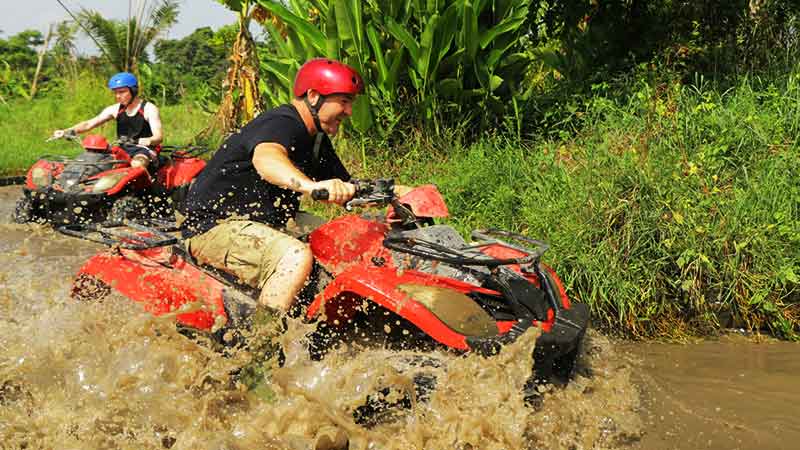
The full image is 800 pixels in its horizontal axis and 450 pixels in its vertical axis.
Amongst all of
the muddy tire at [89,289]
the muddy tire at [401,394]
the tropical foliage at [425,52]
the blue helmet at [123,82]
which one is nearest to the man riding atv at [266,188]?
the muddy tire at [89,289]

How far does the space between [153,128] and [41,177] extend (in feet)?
4.48

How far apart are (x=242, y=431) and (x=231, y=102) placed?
852cm

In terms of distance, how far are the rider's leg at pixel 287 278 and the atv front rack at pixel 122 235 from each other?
590 mm

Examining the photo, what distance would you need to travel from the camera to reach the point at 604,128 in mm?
6539

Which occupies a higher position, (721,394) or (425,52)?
(425,52)

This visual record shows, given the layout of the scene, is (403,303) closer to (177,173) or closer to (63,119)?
(177,173)

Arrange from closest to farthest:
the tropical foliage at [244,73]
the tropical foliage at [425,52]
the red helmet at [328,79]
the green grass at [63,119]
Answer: the red helmet at [328,79] → the tropical foliage at [425,52] → the tropical foliage at [244,73] → the green grass at [63,119]

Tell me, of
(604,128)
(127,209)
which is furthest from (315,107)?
(127,209)

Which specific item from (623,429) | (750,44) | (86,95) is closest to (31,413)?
(623,429)

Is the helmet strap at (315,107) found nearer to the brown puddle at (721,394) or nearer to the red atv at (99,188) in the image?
the brown puddle at (721,394)

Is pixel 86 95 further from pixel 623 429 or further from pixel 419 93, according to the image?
pixel 623 429

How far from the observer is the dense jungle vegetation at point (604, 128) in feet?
17.0

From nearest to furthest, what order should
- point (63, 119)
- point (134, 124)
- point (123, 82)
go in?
point (123, 82)
point (134, 124)
point (63, 119)

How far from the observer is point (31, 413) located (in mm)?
3678
